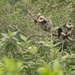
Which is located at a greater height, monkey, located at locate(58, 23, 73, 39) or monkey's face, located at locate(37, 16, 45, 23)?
monkey's face, located at locate(37, 16, 45, 23)

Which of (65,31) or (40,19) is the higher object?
(40,19)

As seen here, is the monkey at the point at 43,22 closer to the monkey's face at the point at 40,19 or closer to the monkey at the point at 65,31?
the monkey's face at the point at 40,19

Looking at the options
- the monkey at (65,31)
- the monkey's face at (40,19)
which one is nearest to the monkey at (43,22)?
the monkey's face at (40,19)

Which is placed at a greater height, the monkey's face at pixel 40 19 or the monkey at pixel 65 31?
the monkey's face at pixel 40 19

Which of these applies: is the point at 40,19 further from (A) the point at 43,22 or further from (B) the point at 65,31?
(B) the point at 65,31

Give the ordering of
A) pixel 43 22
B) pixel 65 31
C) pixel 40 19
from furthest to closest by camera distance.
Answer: pixel 43 22, pixel 40 19, pixel 65 31

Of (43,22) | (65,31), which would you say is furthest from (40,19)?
(65,31)

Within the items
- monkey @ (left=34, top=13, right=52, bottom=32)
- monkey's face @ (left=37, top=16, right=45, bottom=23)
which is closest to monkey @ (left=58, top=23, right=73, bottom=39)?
monkey @ (left=34, top=13, right=52, bottom=32)

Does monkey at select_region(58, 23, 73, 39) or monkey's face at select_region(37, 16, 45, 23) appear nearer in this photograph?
monkey at select_region(58, 23, 73, 39)

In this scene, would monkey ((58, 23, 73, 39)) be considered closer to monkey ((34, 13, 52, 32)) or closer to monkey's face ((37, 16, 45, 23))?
monkey ((34, 13, 52, 32))

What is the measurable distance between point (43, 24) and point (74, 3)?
76cm

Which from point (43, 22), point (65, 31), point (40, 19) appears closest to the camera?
point (65, 31)

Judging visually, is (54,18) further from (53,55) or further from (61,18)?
(53,55)

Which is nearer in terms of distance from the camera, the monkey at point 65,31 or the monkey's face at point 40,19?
the monkey at point 65,31
